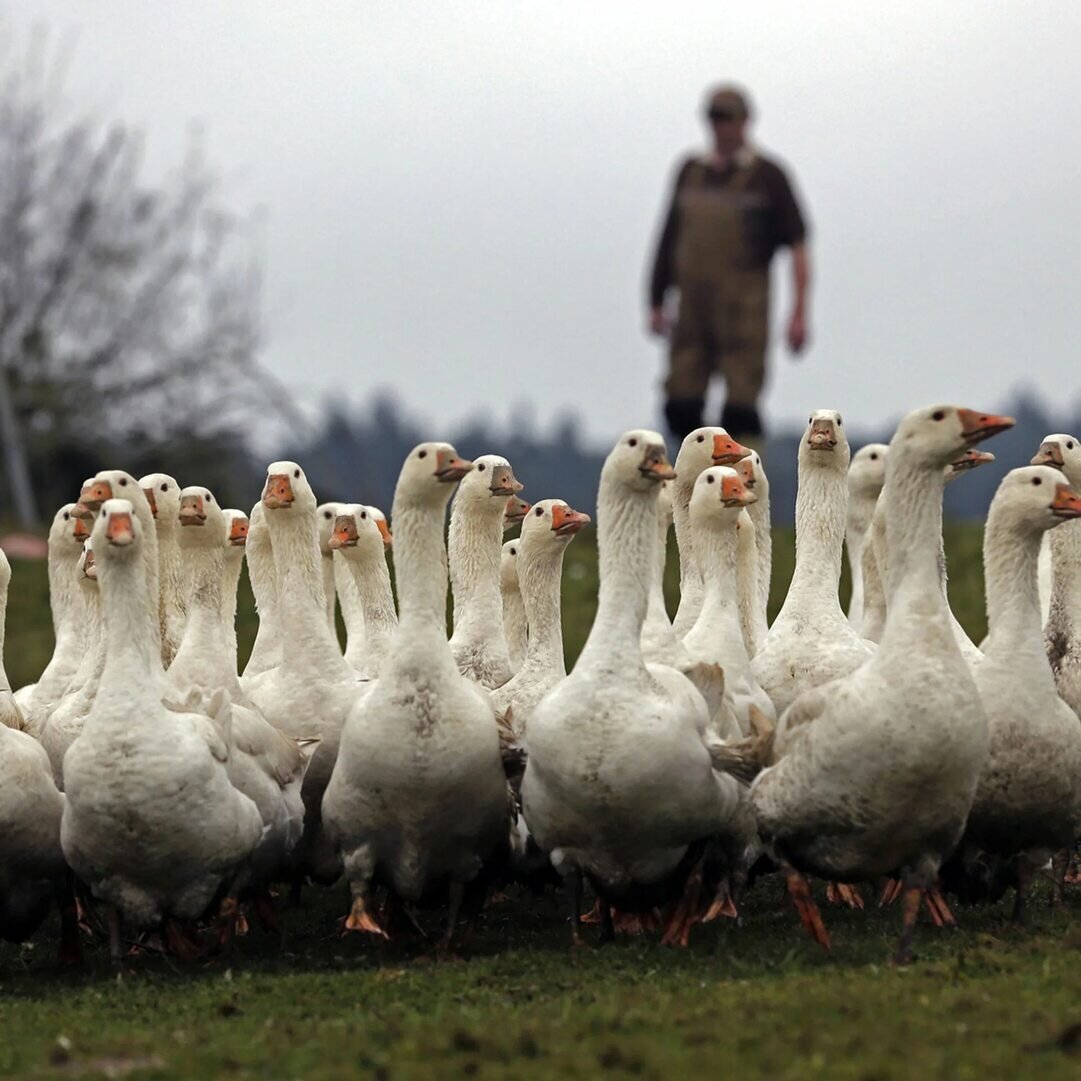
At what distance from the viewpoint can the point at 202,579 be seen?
49.9 feet

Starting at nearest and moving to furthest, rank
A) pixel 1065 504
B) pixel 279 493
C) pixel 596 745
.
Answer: pixel 596 745 → pixel 1065 504 → pixel 279 493

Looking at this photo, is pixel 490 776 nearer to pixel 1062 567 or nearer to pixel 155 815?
pixel 155 815

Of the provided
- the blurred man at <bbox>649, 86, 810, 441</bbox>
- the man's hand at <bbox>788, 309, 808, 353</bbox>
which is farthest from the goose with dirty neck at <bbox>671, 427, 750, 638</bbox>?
the blurred man at <bbox>649, 86, 810, 441</bbox>

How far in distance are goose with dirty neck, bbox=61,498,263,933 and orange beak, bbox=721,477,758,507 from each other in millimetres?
4049

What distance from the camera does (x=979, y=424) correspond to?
39.7ft

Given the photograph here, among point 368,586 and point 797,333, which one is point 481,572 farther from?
point 797,333

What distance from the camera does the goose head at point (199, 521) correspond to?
50.4 ft

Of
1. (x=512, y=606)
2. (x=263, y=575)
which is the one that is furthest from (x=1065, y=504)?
(x=263, y=575)

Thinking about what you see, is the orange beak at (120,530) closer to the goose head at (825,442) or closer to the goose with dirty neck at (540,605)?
the goose with dirty neck at (540,605)

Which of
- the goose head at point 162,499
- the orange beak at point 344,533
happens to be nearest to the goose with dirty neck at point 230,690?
the goose head at point 162,499

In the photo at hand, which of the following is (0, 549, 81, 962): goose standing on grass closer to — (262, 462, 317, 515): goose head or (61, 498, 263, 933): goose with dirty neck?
(61, 498, 263, 933): goose with dirty neck

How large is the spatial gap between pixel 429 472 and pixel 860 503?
18.3ft

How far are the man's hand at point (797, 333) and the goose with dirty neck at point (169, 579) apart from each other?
10585mm

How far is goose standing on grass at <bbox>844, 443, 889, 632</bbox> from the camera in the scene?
17.1 meters
